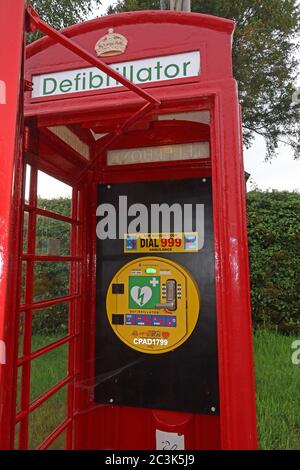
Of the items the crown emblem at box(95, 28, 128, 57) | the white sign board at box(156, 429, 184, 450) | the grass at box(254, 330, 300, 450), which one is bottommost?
the grass at box(254, 330, 300, 450)

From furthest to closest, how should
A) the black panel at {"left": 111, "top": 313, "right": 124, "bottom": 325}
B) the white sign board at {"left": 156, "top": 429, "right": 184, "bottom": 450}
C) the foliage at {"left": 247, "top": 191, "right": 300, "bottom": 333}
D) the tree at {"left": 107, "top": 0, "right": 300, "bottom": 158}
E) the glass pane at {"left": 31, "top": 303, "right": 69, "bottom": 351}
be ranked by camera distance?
the tree at {"left": 107, "top": 0, "right": 300, "bottom": 158}
the foliage at {"left": 247, "top": 191, "right": 300, "bottom": 333}
the black panel at {"left": 111, "top": 313, "right": 124, "bottom": 325}
the white sign board at {"left": 156, "top": 429, "right": 184, "bottom": 450}
the glass pane at {"left": 31, "top": 303, "right": 69, "bottom": 351}

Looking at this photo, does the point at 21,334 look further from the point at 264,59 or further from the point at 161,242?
the point at 264,59

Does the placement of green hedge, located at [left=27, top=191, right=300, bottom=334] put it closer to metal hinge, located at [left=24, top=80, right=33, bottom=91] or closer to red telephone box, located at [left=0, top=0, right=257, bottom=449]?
red telephone box, located at [left=0, top=0, right=257, bottom=449]

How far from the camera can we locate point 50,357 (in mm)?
1792

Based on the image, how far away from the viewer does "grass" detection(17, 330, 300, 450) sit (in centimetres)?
165

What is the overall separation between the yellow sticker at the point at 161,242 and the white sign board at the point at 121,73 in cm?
91

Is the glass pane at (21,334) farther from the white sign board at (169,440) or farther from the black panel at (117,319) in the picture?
the white sign board at (169,440)

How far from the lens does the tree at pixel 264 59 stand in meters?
6.64

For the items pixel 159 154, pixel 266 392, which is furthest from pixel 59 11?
pixel 266 392

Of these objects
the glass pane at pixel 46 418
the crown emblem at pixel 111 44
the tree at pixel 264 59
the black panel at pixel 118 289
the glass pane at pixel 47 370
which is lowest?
the glass pane at pixel 46 418

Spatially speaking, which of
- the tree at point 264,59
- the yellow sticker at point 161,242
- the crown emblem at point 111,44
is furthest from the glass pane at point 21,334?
the tree at point 264,59

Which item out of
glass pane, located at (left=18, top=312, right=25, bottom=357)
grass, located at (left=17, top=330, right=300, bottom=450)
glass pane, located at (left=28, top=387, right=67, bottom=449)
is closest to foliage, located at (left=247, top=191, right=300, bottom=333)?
grass, located at (left=17, top=330, right=300, bottom=450)

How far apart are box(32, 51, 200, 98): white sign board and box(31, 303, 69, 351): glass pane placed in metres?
1.02

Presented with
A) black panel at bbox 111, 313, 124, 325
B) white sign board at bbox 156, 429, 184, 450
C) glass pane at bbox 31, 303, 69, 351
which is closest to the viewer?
glass pane at bbox 31, 303, 69, 351
